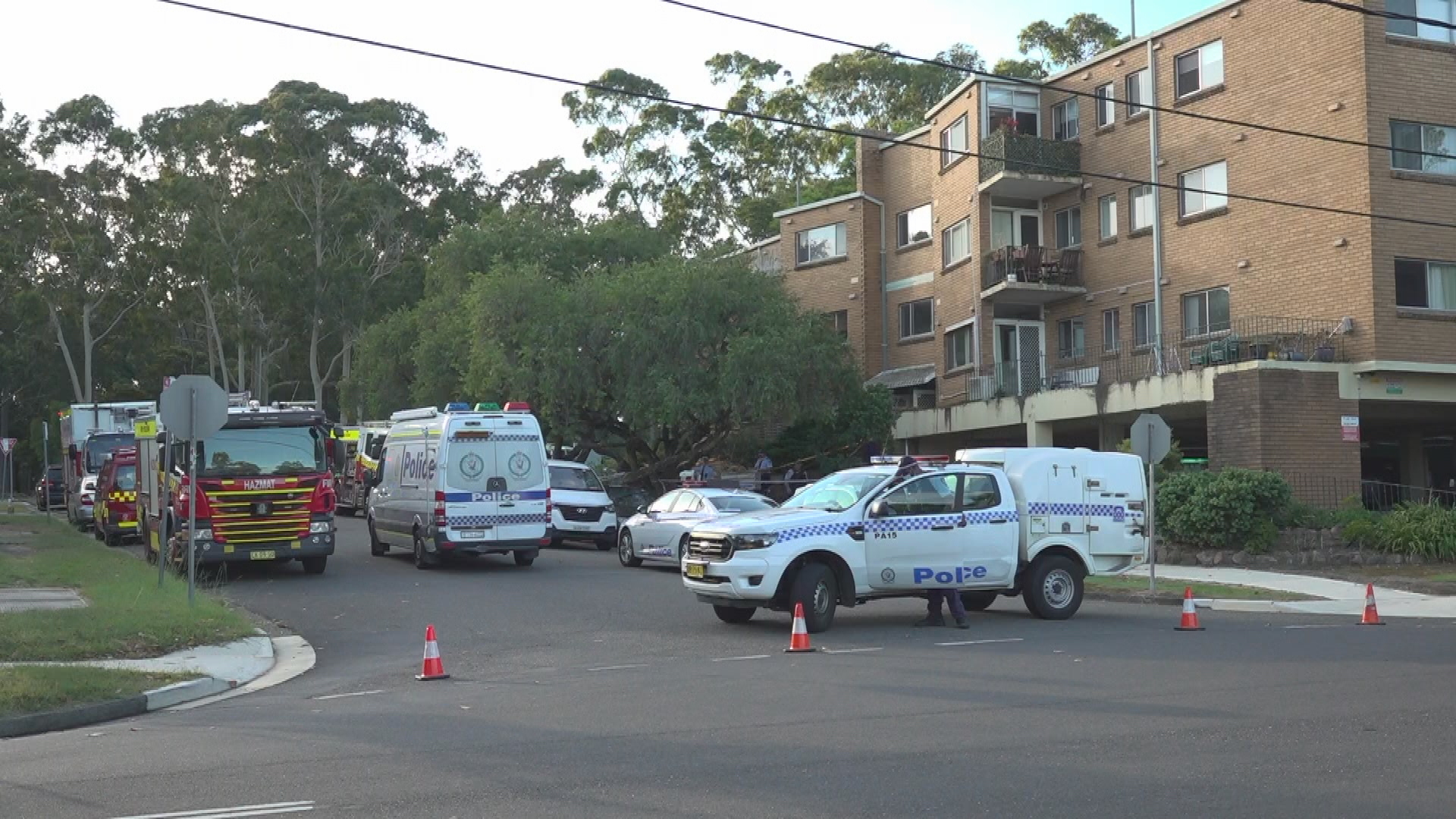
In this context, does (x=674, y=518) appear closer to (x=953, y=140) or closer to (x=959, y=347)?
(x=959, y=347)

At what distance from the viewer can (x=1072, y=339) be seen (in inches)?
1578

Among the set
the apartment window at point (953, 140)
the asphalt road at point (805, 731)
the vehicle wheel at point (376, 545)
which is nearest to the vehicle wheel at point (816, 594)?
the asphalt road at point (805, 731)

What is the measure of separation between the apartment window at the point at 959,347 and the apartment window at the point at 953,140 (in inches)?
190

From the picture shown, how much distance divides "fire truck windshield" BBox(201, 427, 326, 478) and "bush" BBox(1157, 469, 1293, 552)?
15674 mm

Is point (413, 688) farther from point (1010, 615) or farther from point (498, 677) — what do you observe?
point (1010, 615)

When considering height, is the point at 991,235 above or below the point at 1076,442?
above

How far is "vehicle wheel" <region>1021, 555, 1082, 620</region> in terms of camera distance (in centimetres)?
1747

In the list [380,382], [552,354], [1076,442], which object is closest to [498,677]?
[552,354]

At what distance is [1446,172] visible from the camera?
3169cm

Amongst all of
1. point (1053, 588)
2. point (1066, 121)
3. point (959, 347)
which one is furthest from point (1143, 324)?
point (1053, 588)

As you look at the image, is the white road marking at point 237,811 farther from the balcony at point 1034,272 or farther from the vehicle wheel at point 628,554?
the balcony at point 1034,272

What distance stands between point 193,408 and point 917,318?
30725 millimetres

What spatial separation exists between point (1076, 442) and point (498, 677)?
32.3 metres

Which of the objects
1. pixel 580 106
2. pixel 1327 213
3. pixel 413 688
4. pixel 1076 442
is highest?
pixel 580 106
